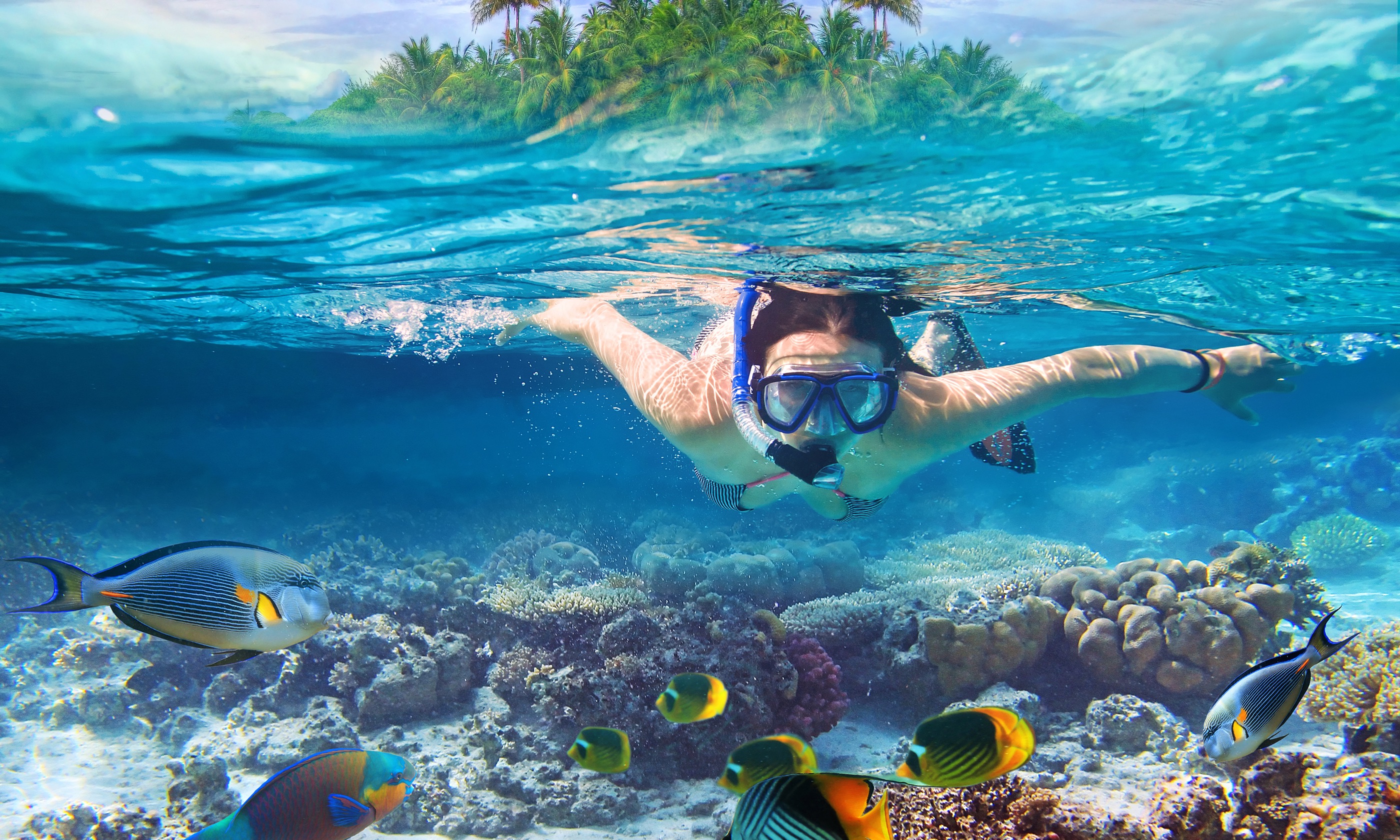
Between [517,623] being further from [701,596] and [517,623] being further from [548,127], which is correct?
[548,127]

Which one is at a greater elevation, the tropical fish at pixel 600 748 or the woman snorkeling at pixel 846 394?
the woman snorkeling at pixel 846 394

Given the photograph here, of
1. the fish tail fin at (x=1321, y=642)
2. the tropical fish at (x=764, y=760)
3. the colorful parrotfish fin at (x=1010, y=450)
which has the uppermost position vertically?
the fish tail fin at (x=1321, y=642)

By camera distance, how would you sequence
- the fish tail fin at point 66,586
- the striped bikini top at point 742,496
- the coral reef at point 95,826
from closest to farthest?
the fish tail fin at point 66,586, the coral reef at point 95,826, the striped bikini top at point 742,496

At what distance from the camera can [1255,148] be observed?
19.0 ft

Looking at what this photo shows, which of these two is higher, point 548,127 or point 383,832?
point 548,127

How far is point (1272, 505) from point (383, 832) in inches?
1269

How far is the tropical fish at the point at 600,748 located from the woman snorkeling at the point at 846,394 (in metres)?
2.36

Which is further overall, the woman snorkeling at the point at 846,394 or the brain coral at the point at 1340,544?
the brain coral at the point at 1340,544

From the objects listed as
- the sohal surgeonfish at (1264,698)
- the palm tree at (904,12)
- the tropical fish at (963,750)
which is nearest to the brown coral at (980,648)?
the sohal surgeonfish at (1264,698)

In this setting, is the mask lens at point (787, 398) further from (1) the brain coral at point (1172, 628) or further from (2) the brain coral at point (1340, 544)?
(2) the brain coral at point (1340, 544)

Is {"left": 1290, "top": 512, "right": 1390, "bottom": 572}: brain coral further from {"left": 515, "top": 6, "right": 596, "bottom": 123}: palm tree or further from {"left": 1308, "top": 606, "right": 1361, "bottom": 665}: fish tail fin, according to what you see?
{"left": 515, "top": 6, "right": 596, "bottom": 123}: palm tree

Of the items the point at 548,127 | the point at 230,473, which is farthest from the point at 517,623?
the point at 230,473

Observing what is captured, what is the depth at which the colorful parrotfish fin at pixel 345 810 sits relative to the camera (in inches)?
117

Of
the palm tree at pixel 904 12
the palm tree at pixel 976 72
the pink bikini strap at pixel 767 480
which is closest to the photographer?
the palm tree at pixel 904 12
